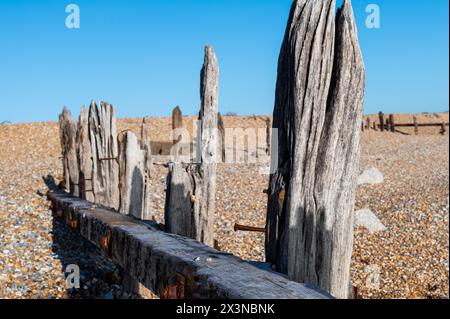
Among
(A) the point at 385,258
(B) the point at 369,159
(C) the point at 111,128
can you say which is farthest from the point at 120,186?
(B) the point at 369,159

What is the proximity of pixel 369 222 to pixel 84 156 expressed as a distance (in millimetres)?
5969

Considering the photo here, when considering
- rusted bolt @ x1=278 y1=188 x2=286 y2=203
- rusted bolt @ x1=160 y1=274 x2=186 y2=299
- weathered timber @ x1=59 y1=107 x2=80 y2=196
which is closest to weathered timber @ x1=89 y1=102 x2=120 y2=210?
weathered timber @ x1=59 y1=107 x2=80 y2=196

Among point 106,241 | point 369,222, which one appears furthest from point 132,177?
point 369,222

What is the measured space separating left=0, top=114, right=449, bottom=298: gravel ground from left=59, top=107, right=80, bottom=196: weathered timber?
1.97 ft

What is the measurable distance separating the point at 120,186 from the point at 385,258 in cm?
490

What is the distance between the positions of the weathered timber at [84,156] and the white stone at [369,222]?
5.51 m

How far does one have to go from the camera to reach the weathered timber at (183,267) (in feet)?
7.92

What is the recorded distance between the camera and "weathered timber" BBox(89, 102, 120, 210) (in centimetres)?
731

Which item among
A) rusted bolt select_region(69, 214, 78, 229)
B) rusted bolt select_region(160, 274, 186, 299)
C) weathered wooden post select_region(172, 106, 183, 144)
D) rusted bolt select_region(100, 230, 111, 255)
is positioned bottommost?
rusted bolt select_region(69, 214, 78, 229)

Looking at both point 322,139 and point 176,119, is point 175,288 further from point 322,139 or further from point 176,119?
point 176,119

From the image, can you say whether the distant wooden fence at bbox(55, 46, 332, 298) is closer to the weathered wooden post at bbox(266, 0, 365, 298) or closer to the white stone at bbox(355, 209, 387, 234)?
the weathered wooden post at bbox(266, 0, 365, 298)
